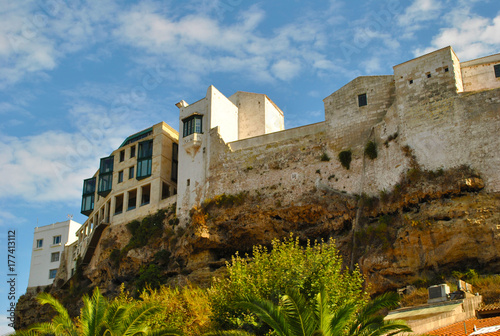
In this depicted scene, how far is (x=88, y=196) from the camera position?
6191 cm

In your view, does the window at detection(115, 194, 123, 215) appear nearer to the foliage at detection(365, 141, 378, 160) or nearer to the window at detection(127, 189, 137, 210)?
the window at detection(127, 189, 137, 210)

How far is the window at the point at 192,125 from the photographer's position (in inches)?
1876

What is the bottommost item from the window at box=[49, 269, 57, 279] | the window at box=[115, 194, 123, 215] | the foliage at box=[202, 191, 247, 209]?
the window at box=[49, 269, 57, 279]

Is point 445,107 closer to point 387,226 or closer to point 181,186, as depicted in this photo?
point 387,226

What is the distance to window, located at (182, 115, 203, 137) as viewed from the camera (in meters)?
47.7

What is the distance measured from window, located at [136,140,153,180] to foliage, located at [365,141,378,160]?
23120 millimetres

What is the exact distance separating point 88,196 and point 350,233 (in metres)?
36.5

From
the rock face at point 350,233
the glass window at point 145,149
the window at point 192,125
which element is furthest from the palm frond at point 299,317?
the glass window at point 145,149

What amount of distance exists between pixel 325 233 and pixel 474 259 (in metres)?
10.8

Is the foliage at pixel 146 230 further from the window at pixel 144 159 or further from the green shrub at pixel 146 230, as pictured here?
the window at pixel 144 159

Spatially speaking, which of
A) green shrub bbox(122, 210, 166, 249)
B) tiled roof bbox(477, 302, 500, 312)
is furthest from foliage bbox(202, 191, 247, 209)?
tiled roof bbox(477, 302, 500, 312)

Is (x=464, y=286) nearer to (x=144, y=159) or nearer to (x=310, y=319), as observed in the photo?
(x=310, y=319)

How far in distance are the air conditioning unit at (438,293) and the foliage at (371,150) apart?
1213 centimetres

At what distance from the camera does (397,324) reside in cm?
1705
